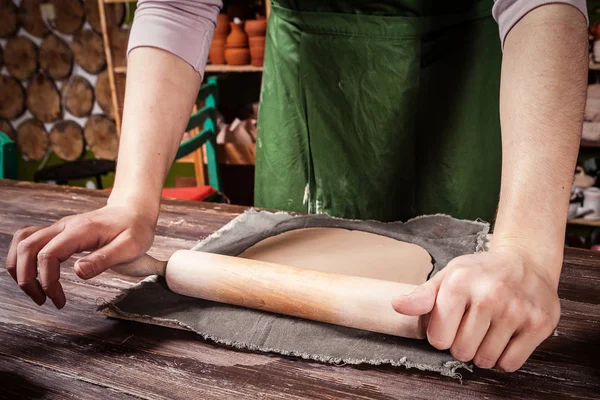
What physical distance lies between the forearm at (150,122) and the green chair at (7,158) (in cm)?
108

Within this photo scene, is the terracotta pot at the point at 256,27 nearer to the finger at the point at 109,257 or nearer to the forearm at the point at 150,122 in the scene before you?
the forearm at the point at 150,122

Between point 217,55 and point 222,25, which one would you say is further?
point 217,55

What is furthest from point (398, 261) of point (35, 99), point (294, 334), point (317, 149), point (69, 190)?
point (35, 99)

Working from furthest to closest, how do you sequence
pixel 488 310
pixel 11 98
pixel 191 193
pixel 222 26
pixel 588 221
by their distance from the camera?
1. pixel 11 98
2. pixel 222 26
3. pixel 588 221
4. pixel 191 193
5. pixel 488 310

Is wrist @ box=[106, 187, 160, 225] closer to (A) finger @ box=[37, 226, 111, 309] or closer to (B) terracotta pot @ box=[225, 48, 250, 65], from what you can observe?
(A) finger @ box=[37, 226, 111, 309]

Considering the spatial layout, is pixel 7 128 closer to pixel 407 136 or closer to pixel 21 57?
pixel 21 57

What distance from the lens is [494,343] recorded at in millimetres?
552

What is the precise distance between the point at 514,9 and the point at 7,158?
176 cm

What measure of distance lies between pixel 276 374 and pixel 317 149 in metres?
0.76

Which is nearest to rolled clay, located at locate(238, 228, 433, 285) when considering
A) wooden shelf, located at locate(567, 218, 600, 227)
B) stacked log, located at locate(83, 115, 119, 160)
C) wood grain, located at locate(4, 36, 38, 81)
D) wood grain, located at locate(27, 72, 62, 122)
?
wooden shelf, located at locate(567, 218, 600, 227)

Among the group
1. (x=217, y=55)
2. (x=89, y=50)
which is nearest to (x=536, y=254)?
(x=217, y=55)

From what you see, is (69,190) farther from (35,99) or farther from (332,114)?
(35,99)

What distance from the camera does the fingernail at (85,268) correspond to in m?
0.71

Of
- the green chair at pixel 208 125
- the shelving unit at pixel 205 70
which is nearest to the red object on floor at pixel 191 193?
the green chair at pixel 208 125
